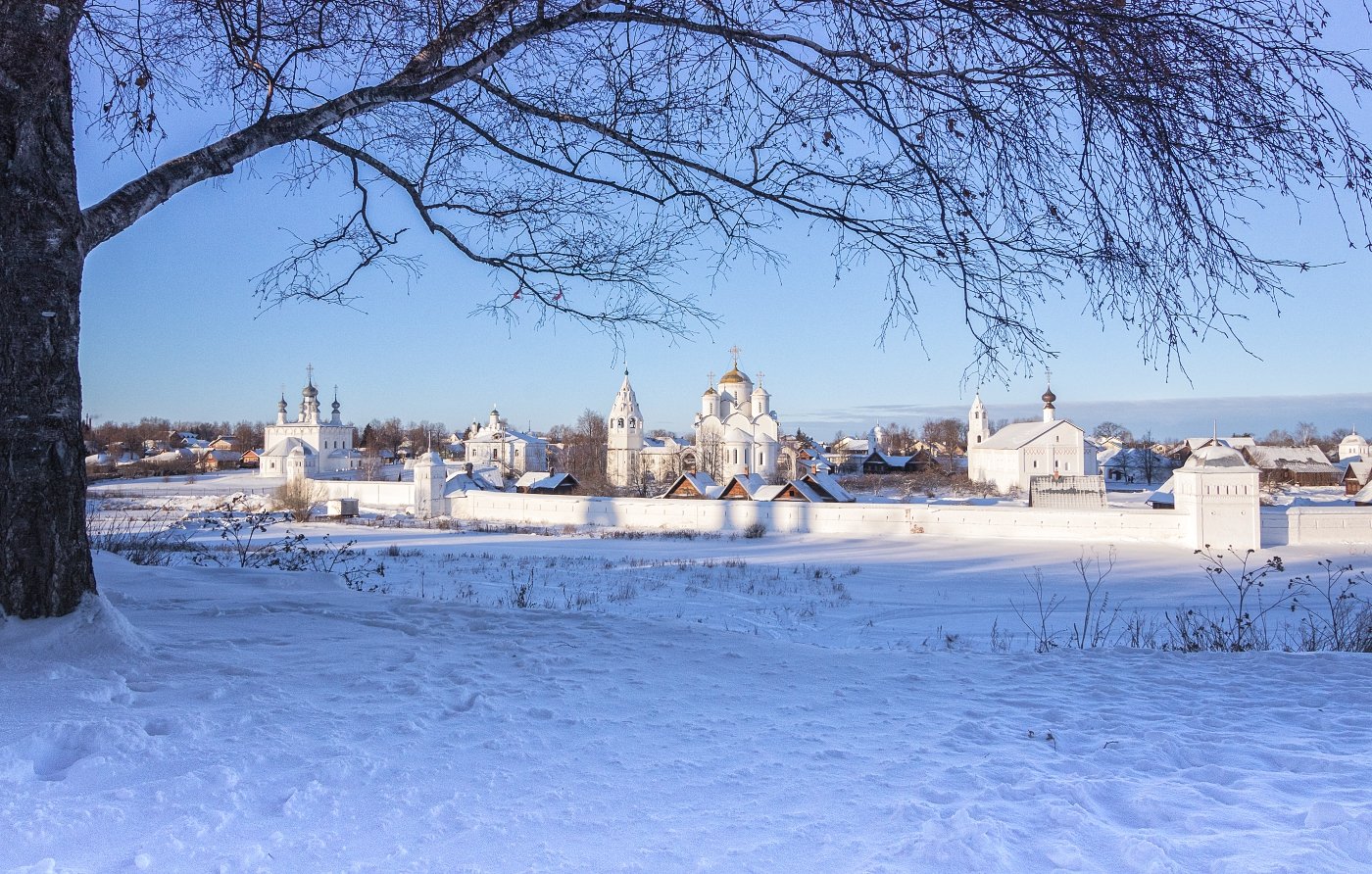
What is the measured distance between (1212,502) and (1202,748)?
29744 millimetres

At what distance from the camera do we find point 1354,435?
9331cm

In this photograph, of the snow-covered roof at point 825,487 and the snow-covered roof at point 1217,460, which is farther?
the snow-covered roof at point 825,487

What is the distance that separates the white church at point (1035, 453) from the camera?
61875mm

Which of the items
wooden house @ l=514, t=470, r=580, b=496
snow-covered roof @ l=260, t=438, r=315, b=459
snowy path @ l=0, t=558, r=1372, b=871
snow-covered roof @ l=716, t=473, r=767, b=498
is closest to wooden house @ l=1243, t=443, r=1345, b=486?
snow-covered roof @ l=716, t=473, r=767, b=498

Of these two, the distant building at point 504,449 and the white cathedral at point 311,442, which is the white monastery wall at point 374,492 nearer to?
the white cathedral at point 311,442

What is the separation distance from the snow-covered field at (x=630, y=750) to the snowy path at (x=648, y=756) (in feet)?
0.04

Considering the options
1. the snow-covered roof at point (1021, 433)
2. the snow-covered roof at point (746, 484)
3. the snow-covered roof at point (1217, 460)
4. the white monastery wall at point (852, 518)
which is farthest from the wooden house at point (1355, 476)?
the snow-covered roof at point (746, 484)

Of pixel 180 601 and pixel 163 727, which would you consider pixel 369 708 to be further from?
pixel 180 601

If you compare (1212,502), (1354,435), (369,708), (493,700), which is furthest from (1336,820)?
(1354,435)

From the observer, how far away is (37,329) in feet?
13.0

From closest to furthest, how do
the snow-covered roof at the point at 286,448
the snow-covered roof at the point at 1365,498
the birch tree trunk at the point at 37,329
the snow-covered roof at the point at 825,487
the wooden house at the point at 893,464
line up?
1. the birch tree trunk at the point at 37,329
2. the snow-covered roof at the point at 1365,498
3. the snow-covered roof at the point at 825,487
4. the snow-covered roof at the point at 286,448
5. the wooden house at the point at 893,464

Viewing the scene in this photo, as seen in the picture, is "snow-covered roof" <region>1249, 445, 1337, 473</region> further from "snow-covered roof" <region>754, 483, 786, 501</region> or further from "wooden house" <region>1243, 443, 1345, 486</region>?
"snow-covered roof" <region>754, 483, 786, 501</region>

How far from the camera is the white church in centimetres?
6188

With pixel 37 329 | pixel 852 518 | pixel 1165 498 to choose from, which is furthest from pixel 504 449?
pixel 37 329
